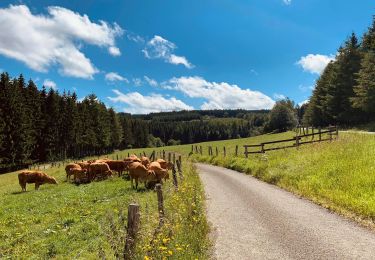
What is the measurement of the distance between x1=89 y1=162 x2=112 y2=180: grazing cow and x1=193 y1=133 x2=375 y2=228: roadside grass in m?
12.8

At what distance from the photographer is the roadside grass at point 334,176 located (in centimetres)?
1568

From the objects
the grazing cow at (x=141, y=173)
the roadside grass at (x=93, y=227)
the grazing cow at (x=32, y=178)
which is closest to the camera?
the roadside grass at (x=93, y=227)

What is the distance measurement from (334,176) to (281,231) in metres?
9.51

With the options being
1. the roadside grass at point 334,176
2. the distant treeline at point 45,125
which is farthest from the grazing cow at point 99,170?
the distant treeline at point 45,125

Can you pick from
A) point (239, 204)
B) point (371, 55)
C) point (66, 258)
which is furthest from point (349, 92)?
point (66, 258)

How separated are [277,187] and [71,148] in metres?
81.4

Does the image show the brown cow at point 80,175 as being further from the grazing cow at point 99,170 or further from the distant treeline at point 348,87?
the distant treeline at point 348,87

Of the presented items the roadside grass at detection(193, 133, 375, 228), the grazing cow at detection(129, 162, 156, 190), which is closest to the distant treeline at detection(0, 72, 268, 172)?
the grazing cow at detection(129, 162, 156, 190)

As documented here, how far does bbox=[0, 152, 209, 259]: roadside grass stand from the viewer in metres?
10.1

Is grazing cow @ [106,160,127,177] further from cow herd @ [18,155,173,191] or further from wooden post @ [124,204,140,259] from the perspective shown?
wooden post @ [124,204,140,259]

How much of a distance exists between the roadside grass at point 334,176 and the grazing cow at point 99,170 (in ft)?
41.9

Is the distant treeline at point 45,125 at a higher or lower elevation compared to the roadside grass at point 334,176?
higher

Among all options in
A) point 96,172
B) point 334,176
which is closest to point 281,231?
point 334,176

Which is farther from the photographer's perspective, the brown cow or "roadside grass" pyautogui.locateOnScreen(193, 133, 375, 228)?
the brown cow
